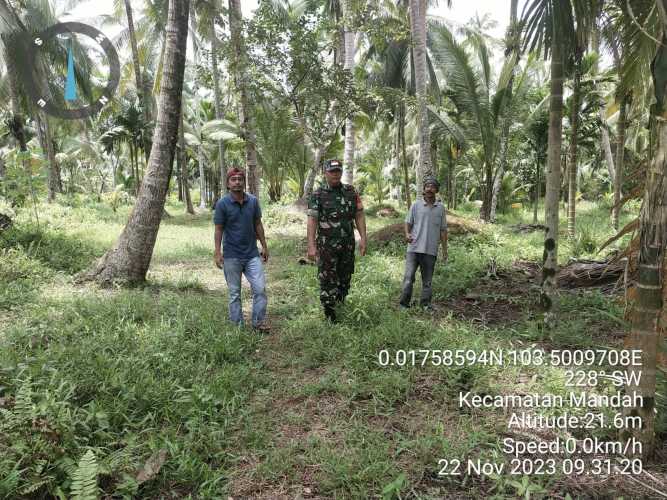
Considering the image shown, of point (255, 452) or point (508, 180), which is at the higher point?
point (508, 180)

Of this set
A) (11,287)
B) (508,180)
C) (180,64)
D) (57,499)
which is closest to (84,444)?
(57,499)

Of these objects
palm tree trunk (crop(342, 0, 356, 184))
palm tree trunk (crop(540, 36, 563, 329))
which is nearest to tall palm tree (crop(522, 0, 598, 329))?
palm tree trunk (crop(540, 36, 563, 329))

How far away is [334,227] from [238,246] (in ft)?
3.37

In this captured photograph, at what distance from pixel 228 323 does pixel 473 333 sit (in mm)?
2562

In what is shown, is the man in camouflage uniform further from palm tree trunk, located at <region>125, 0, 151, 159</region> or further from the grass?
palm tree trunk, located at <region>125, 0, 151, 159</region>

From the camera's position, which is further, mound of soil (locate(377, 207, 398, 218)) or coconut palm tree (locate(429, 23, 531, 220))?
mound of soil (locate(377, 207, 398, 218))

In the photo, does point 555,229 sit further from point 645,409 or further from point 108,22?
point 108,22

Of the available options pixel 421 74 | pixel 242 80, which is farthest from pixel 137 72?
pixel 421 74

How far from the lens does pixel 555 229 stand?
4.38m

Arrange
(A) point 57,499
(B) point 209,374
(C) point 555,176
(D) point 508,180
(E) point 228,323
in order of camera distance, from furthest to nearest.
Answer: (D) point 508,180
(E) point 228,323
(C) point 555,176
(B) point 209,374
(A) point 57,499

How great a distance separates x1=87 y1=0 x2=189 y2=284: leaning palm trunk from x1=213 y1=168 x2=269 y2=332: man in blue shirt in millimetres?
2158

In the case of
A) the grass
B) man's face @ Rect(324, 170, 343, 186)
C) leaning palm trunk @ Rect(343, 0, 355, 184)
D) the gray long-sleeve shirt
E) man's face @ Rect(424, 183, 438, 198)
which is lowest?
the grass

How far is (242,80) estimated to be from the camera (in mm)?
11203

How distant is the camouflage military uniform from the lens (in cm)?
466
